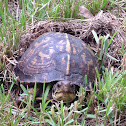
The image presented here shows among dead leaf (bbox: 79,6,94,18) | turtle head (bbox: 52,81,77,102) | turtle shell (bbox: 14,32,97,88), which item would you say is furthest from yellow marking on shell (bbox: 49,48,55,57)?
dead leaf (bbox: 79,6,94,18)

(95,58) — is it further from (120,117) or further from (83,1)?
(83,1)

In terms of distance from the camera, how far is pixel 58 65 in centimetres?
219

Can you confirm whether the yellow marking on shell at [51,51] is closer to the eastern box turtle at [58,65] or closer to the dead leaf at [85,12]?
the eastern box turtle at [58,65]

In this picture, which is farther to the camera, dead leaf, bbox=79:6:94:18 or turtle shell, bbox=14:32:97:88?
dead leaf, bbox=79:6:94:18

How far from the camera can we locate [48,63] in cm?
223

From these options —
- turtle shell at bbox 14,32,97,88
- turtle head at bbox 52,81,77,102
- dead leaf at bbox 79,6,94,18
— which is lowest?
turtle head at bbox 52,81,77,102

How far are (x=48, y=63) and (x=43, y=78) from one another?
150mm

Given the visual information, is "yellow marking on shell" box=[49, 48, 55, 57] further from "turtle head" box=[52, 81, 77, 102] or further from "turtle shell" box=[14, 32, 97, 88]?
"turtle head" box=[52, 81, 77, 102]

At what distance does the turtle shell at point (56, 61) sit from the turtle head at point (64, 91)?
3.3 inches

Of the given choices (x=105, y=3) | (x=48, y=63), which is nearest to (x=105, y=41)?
(x=48, y=63)

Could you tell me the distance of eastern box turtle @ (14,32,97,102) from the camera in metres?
2.07

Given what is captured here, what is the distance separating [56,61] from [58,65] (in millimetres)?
49

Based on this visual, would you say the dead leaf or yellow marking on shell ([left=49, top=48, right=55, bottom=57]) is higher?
A: the dead leaf

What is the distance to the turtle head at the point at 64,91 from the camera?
200cm
